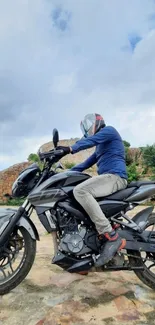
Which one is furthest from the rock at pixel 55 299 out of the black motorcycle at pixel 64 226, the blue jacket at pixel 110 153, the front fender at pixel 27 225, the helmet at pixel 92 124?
the helmet at pixel 92 124

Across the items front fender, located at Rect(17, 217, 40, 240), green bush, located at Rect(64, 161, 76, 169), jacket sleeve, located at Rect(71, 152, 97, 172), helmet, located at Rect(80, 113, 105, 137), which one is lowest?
front fender, located at Rect(17, 217, 40, 240)

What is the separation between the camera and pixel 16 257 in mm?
3578

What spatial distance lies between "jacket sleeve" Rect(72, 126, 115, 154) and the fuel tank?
0.34 m

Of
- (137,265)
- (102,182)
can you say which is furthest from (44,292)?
(102,182)

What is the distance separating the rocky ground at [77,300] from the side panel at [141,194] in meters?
0.95

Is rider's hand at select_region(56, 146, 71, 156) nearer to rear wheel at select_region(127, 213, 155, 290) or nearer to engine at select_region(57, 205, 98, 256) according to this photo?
engine at select_region(57, 205, 98, 256)

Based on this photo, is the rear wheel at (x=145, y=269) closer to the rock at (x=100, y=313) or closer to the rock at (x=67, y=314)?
the rock at (x=100, y=313)

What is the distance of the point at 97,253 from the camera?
3.46 meters

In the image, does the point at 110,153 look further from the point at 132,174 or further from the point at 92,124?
the point at 132,174

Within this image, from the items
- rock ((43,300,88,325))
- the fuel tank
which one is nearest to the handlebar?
the fuel tank

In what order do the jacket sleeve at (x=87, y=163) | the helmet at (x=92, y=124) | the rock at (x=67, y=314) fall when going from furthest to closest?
the jacket sleeve at (x=87, y=163)
the helmet at (x=92, y=124)
the rock at (x=67, y=314)

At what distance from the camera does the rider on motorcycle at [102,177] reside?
11.0 feet

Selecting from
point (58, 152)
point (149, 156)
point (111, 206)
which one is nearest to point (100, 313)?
point (111, 206)

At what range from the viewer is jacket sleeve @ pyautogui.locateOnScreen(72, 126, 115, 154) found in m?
3.33
